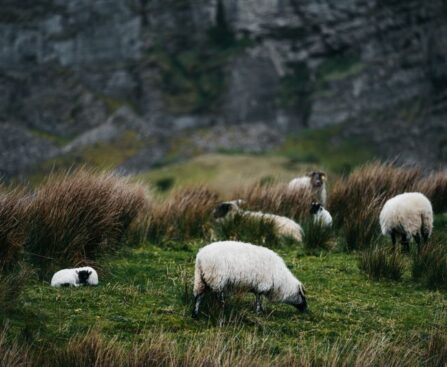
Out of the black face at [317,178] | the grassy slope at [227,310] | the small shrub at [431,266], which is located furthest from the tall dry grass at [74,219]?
the black face at [317,178]

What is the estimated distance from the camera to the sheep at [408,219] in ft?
33.7

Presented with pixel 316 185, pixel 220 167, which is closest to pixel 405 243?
pixel 316 185

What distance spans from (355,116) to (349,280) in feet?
279

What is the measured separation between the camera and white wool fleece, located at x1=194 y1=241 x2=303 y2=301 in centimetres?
688

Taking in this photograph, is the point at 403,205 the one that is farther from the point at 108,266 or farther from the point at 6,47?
the point at 6,47

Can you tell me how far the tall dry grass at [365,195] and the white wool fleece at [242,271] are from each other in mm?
3927

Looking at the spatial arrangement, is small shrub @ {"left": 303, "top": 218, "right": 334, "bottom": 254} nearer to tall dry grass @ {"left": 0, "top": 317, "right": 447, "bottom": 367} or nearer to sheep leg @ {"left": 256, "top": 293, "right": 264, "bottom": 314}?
sheep leg @ {"left": 256, "top": 293, "right": 264, "bottom": 314}

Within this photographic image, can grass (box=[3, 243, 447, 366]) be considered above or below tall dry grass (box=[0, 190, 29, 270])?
below

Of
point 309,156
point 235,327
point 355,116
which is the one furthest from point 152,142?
point 235,327

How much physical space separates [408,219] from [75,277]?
15.5 ft

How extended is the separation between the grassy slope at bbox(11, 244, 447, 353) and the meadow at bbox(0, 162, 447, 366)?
0.02 metres

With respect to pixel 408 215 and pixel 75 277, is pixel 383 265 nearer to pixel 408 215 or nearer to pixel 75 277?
pixel 408 215

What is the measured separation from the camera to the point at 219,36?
4077 inches

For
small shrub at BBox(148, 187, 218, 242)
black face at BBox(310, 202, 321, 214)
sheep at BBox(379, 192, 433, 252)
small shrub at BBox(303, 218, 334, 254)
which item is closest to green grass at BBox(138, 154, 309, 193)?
small shrub at BBox(148, 187, 218, 242)
